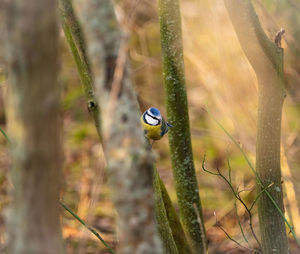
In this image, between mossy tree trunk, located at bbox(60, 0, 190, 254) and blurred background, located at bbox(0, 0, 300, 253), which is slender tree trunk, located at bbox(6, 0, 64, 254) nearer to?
mossy tree trunk, located at bbox(60, 0, 190, 254)

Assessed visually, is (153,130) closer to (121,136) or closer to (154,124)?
(154,124)

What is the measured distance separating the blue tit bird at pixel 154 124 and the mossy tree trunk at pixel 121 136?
1.54 m

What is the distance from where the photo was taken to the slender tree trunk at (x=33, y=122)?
1.01 m

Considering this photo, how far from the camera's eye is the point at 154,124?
8.95 ft

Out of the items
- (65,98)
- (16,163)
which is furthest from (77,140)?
(16,163)

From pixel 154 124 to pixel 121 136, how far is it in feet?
5.43

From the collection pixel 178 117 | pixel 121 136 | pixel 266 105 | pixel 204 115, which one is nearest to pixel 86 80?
pixel 178 117

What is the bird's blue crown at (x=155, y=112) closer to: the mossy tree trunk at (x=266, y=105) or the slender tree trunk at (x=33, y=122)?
the mossy tree trunk at (x=266, y=105)

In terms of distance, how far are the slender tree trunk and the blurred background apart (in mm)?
2015

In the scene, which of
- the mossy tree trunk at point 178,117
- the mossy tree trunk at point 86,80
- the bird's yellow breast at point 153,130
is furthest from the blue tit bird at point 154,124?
the mossy tree trunk at point 86,80

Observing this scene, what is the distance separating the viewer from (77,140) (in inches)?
201

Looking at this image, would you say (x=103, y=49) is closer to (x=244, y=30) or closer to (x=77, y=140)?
(x=244, y=30)

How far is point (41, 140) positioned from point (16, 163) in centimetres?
9

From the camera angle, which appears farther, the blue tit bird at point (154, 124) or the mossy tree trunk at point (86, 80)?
the blue tit bird at point (154, 124)
